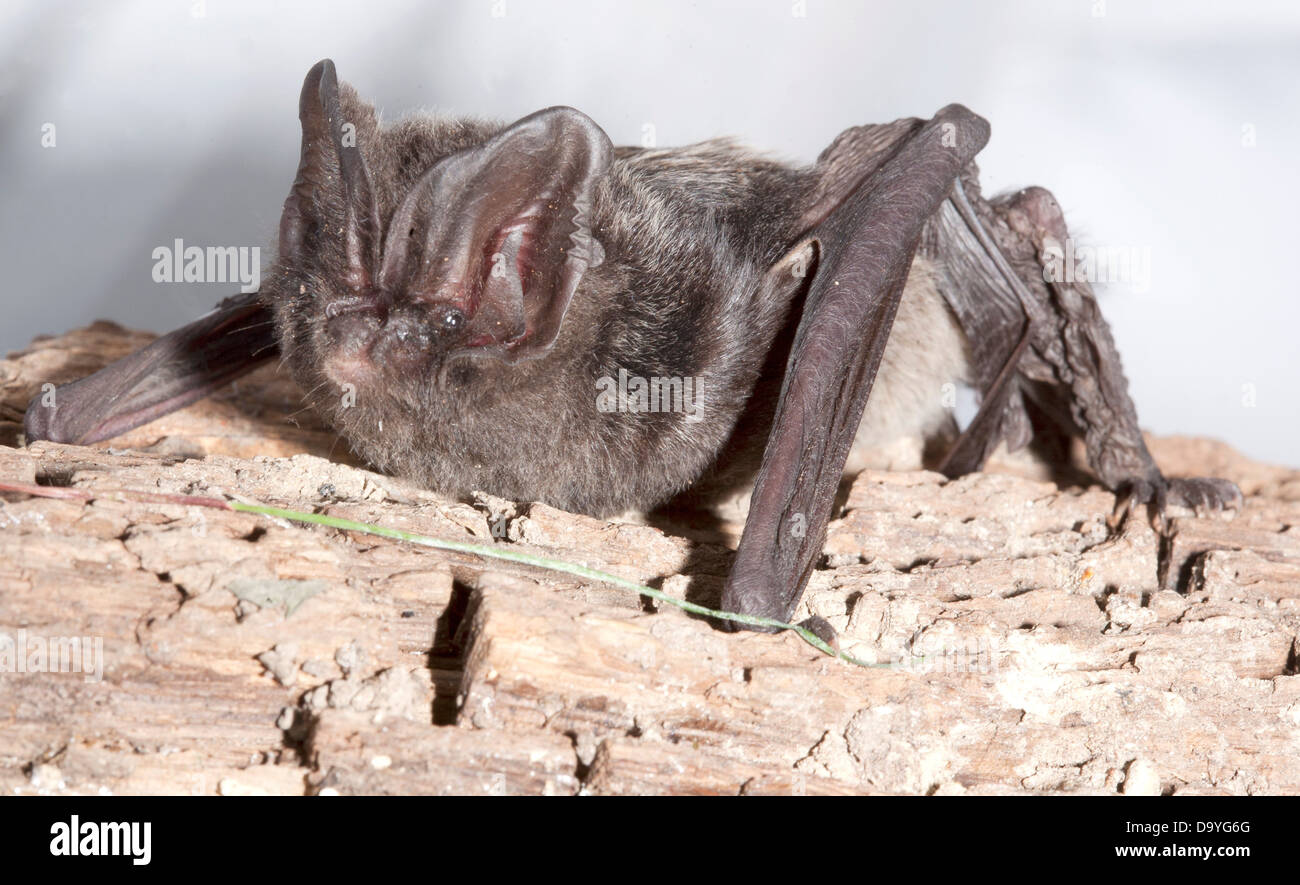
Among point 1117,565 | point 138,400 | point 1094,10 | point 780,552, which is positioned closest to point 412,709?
point 780,552

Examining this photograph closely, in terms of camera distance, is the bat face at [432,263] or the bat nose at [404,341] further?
the bat nose at [404,341]

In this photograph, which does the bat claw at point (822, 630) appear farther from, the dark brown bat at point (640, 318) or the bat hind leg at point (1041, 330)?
the bat hind leg at point (1041, 330)

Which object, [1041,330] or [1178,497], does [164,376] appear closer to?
[1041,330]

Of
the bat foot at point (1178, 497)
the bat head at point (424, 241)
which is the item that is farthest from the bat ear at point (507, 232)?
the bat foot at point (1178, 497)

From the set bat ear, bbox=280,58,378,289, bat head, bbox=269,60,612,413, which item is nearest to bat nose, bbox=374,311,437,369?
bat head, bbox=269,60,612,413

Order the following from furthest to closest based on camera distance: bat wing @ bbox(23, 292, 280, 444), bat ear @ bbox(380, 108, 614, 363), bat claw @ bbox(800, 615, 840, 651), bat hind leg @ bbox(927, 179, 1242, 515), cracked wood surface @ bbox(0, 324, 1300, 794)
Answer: bat hind leg @ bbox(927, 179, 1242, 515) → bat wing @ bbox(23, 292, 280, 444) → bat claw @ bbox(800, 615, 840, 651) → bat ear @ bbox(380, 108, 614, 363) → cracked wood surface @ bbox(0, 324, 1300, 794)

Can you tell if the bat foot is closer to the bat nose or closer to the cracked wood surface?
Answer: the cracked wood surface
